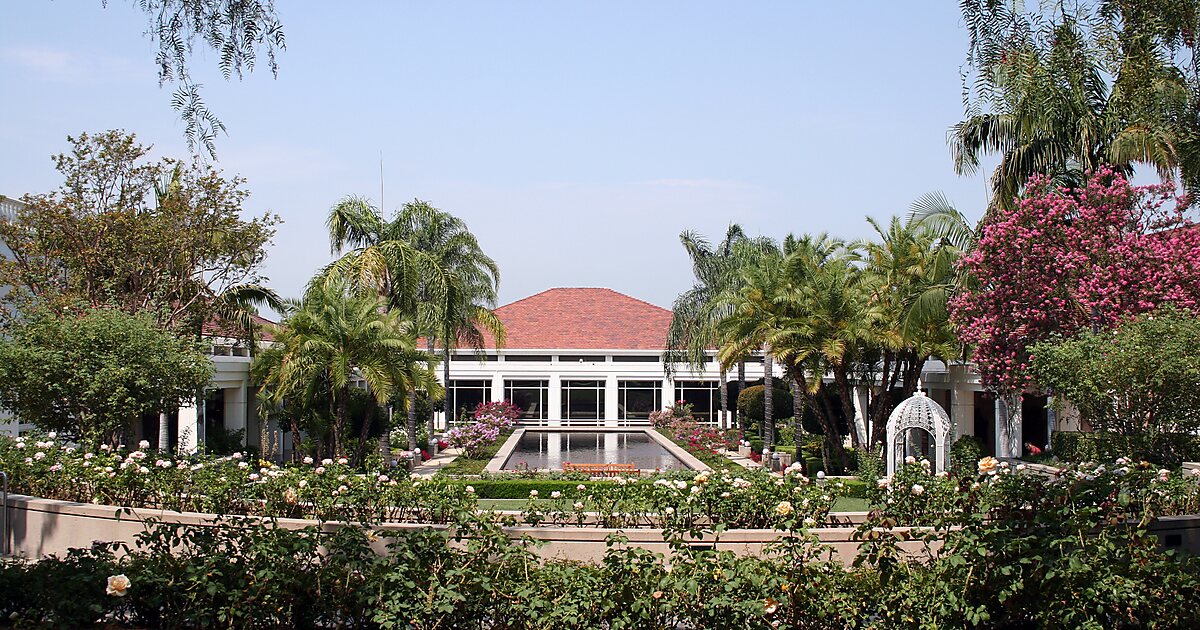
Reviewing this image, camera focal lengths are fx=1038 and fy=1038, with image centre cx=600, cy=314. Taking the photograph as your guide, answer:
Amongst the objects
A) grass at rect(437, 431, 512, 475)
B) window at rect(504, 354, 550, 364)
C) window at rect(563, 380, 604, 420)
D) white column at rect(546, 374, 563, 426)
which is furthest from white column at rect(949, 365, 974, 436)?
window at rect(504, 354, 550, 364)

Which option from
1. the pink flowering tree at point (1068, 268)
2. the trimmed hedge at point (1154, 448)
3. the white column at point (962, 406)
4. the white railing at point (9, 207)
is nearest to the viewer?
the trimmed hedge at point (1154, 448)

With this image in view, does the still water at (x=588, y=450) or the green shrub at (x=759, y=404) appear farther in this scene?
the green shrub at (x=759, y=404)

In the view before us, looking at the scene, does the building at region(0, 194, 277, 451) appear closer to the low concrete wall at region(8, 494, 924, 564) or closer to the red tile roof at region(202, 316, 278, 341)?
the red tile roof at region(202, 316, 278, 341)

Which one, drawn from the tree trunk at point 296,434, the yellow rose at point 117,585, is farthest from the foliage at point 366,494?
the tree trunk at point 296,434

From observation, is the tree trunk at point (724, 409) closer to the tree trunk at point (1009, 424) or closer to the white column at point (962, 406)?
the white column at point (962, 406)

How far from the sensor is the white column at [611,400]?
148 ft

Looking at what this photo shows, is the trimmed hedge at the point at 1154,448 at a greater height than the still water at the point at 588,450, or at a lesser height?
greater

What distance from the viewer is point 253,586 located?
6316 millimetres

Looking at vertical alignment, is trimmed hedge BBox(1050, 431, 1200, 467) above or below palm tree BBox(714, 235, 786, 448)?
below

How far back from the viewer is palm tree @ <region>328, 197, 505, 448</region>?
26.9 meters

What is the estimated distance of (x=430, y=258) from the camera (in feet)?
88.0

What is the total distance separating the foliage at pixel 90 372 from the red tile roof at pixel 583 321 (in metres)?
28.0

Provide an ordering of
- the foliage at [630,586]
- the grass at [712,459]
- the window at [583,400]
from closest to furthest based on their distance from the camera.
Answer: the foliage at [630,586]
the grass at [712,459]
the window at [583,400]

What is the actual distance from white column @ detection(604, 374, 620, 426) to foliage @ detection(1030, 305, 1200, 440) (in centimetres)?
2956
